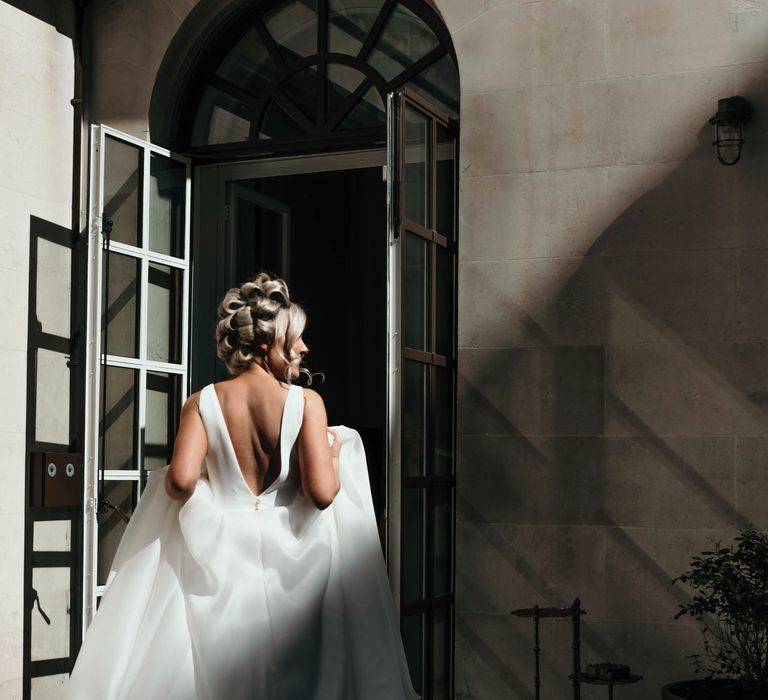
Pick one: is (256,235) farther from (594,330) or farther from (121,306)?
(594,330)

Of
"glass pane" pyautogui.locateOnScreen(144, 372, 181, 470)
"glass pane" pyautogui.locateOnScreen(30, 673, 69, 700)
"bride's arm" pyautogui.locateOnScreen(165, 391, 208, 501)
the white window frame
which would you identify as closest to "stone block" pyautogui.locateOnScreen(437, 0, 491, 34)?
the white window frame

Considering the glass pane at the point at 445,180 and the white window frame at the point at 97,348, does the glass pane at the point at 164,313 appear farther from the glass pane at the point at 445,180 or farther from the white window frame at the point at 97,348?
the glass pane at the point at 445,180

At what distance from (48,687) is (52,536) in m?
0.81

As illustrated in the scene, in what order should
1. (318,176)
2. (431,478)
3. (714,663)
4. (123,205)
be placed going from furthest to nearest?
(318,176)
(123,205)
(431,478)
(714,663)

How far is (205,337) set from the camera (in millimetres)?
7062

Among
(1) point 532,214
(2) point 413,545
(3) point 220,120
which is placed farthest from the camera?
(3) point 220,120

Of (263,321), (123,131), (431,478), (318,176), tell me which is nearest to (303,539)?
(263,321)

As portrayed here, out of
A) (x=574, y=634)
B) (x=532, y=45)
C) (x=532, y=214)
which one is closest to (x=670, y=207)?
(x=532, y=214)

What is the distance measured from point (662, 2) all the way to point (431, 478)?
8.61ft

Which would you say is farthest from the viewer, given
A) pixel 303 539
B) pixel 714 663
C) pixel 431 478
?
pixel 431 478

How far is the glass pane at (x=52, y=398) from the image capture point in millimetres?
6461

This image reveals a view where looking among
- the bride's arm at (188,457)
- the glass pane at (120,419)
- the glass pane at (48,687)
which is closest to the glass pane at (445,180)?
the glass pane at (120,419)

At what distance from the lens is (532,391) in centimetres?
599

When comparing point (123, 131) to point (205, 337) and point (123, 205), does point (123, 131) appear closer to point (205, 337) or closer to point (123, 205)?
point (123, 205)
